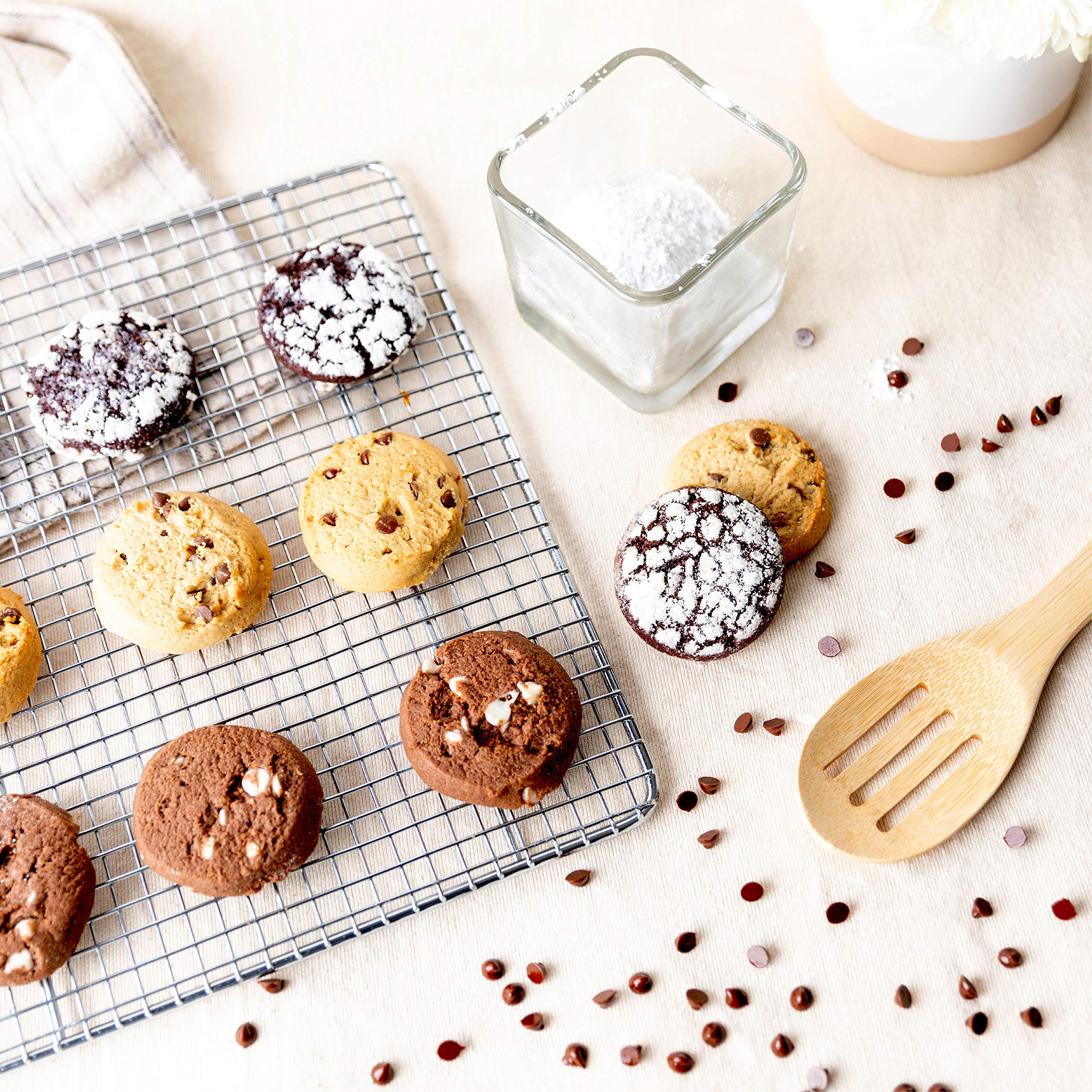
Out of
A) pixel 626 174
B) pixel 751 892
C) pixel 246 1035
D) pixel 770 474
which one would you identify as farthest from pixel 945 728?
pixel 246 1035

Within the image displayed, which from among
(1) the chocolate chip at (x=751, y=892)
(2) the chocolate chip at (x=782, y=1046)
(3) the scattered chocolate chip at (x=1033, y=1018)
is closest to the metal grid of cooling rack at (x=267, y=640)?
(1) the chocolate chip at (x=751, y=892)

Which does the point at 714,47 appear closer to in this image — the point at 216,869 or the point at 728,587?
the point at 728,587

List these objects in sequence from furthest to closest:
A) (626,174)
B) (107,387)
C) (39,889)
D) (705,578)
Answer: (626,174), (107,387), (705,578), (39,889)

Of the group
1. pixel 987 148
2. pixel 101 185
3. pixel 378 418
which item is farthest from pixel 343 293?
pixel 987 148

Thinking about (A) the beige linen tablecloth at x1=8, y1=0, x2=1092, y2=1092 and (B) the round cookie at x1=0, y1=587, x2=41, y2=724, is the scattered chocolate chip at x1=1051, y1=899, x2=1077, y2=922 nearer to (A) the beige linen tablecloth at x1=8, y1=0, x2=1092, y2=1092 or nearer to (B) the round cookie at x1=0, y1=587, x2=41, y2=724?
(A) the beige linen tablecloth at x1=8, y1=0, x2=1092, y2=1092

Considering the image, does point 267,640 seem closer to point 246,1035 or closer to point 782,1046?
point 246,1035

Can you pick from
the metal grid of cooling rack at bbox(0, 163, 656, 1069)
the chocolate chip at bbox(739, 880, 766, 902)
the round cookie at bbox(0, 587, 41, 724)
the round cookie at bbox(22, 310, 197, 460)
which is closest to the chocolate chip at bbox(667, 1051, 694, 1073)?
the chocolate chip at bbox(739, 880, 766, 902)
